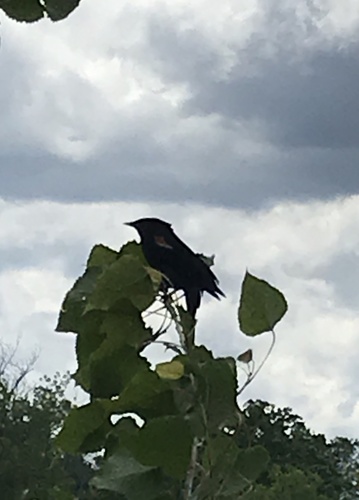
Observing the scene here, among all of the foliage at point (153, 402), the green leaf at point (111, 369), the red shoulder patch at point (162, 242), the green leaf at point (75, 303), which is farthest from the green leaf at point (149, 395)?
the red shoulder patch at point (162, 242)

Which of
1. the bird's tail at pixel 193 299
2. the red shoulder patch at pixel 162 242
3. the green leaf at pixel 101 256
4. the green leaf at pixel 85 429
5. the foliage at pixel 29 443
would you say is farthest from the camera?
the foliage at pixel 29 443

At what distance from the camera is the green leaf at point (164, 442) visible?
1498mm

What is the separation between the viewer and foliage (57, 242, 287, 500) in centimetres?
152

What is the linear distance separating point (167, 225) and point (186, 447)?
0.88 metres

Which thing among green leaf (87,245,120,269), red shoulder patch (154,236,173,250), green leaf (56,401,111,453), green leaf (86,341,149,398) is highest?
red shoulder patch (154,236,173,250)

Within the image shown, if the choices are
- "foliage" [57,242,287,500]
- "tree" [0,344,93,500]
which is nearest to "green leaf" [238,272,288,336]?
"foliage" [57,242,287,500]

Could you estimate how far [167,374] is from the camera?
1.56 metres

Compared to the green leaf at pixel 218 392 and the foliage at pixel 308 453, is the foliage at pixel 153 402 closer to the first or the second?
the green leaf at pixel 218 392

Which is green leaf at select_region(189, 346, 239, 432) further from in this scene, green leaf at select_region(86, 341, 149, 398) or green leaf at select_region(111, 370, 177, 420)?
green leaf at select_region(86, 341, 149, 398)

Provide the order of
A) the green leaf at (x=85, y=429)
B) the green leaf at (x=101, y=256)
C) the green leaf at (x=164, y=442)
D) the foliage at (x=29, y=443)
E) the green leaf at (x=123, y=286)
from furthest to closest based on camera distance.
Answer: the foliage at (x=29, y=443) < the green leaf at (x=101, y=256) < the green leaf at (x=123, y=286) < the green leaf at (x=85, y=429) < the green leaf at (x=164, y=442)

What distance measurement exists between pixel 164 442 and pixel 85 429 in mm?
167

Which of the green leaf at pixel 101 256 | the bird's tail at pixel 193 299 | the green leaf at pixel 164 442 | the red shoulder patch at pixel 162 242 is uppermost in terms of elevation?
the red shoulder patch at pixel 162 242

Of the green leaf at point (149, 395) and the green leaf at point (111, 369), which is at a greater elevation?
the green leaf at point (111, 369)

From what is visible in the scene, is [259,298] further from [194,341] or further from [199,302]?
[199,302]
